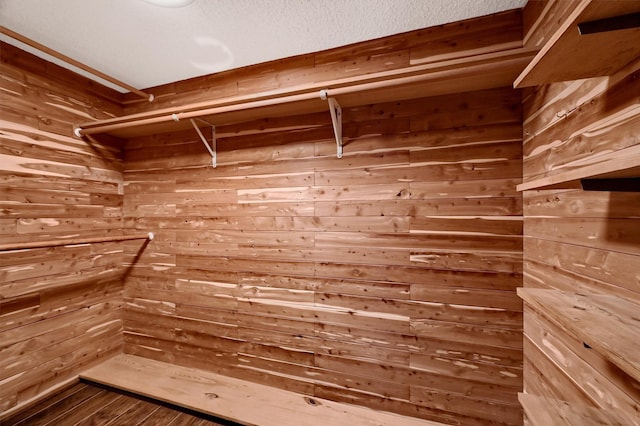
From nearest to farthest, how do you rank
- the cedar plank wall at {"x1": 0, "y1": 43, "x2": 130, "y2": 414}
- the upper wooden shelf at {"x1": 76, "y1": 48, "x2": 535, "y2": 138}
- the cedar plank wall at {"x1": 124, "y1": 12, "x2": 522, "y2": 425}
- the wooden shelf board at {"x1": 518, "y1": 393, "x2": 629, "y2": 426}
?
the wooden shelf board at {"x1": 518, "y1": 393, "x2": 629, "y2": 426}, the upper wooden shelf at {"x1": 76, "y1": 48, "x2": 535, "y2": 138}, the cedar plank wall at {"x1": 124, "y1": 12, "x2": 522, "y2": 425}, the cedar plank wall at {"x1": 0, "y1": 43, "x2": 130, "y2": 414}

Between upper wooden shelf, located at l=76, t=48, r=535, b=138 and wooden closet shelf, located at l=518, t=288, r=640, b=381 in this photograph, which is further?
upper wooden shelf, located at l=76, t=48, r=535, b=138

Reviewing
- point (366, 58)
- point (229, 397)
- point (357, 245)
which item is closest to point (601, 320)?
point (357, 245)

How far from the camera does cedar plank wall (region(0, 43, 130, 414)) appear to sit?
1.76 metres

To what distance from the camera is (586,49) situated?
703 millimetres

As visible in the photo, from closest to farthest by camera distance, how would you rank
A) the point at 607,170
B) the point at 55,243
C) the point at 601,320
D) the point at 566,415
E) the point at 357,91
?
the point at 607,170
the point at 601,320
the point at 566,415
the point at 357,91
the point at 55,243

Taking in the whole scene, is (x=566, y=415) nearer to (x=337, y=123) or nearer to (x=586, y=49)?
(x=586, y=49)

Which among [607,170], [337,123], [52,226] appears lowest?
[52,226]

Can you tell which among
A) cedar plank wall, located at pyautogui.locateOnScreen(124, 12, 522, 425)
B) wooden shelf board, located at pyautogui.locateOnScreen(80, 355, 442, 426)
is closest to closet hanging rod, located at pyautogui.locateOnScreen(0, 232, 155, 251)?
cedar plank wall, located at pyautogui.locateOnScreen(124, 12, 522, 425)

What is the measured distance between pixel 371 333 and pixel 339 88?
1.47 m

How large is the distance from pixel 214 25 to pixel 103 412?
2.50 m

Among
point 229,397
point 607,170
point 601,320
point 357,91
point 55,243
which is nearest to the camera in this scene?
point 607,170

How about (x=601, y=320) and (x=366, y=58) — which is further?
(x=366, y=58)

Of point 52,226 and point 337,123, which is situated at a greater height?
point 337,123

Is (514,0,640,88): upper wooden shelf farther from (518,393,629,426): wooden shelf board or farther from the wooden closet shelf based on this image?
(518,393,629,426): wooden shelf board
